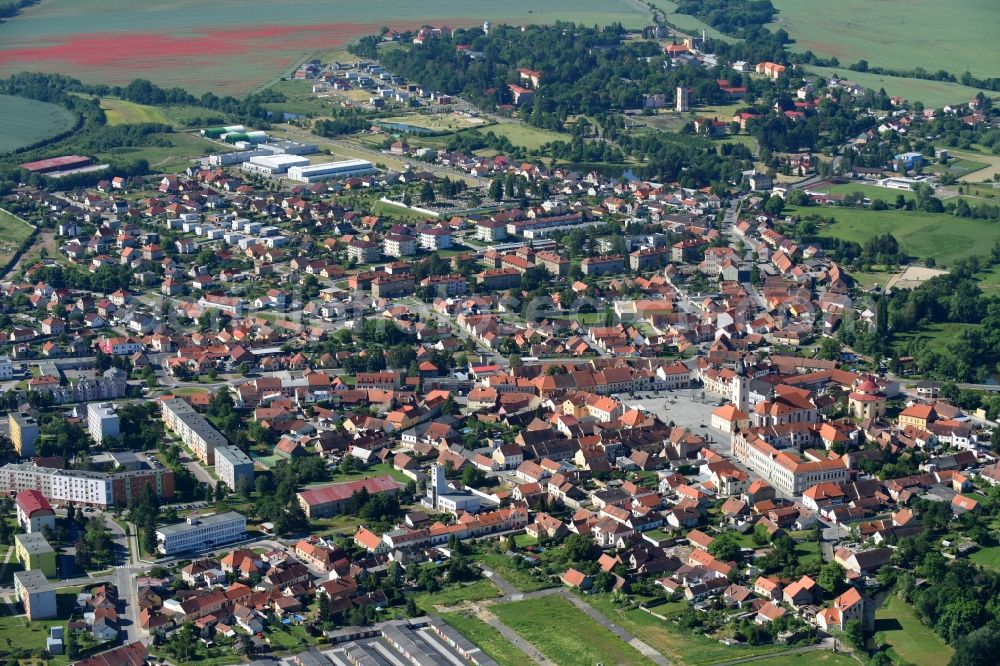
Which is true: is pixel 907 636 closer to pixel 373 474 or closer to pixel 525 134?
pixel 373 474

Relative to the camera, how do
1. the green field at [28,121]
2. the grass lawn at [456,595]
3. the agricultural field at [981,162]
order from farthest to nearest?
the green field at [28,121] < the agricultural field at [981,162] < the grass lawn at [456,595]

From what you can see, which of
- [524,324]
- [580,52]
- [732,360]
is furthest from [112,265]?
[580,52]

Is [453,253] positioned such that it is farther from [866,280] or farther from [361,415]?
[361,415]

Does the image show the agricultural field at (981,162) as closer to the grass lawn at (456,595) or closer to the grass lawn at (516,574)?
the grass lawn at (516,574)

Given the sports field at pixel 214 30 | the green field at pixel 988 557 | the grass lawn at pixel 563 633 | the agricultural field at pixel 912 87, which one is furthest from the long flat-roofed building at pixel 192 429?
the agricultural field at pixel 912 87

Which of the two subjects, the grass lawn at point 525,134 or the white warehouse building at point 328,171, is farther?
the grass lawn at point 525,134

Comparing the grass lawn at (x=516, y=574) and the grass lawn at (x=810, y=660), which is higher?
the grass lawn at (x=516, y=574)

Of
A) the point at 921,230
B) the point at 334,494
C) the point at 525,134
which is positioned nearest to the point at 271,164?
the point at 525,134
